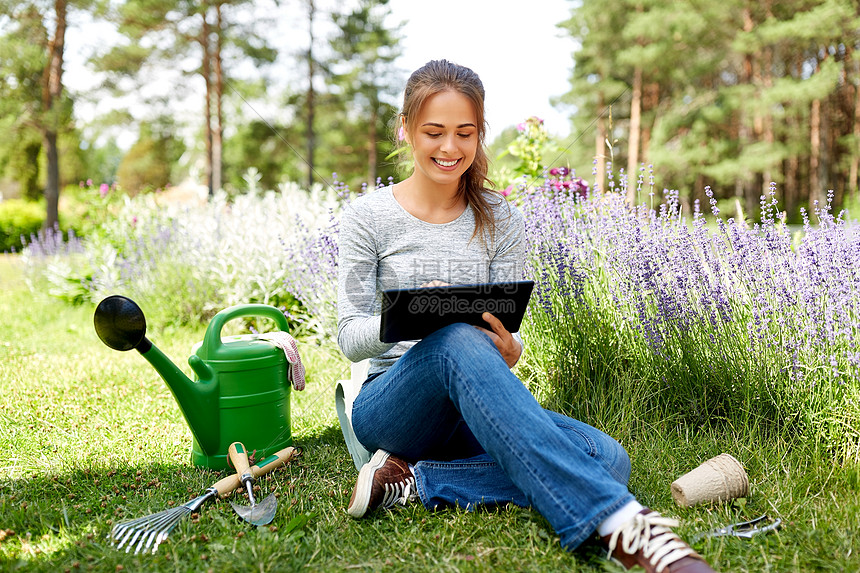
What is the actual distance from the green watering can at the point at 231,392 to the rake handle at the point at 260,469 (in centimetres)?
8

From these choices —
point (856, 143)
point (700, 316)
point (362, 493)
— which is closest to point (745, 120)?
point (856, 143)

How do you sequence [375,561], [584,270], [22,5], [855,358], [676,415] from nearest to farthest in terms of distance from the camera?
1. [375,561]
2. [855,358]
3. [676,415]
4. [584,270]
5. [22,5]

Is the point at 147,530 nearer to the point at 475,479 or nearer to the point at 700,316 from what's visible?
the point at 475,479

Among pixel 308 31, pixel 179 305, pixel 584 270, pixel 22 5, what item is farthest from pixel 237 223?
pixel 308 31

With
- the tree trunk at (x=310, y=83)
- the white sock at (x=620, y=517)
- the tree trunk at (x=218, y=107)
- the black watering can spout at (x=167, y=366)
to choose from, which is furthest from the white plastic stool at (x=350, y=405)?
the tree trunk at (x=310, y=83)

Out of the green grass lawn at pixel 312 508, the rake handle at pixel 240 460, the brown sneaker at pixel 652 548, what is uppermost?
the brown sneaker at pixel 652 548

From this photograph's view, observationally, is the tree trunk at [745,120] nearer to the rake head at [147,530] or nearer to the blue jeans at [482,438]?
the blue jeans at [482,438]

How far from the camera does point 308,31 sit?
16891mm

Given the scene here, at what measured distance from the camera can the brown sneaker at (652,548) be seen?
135cm

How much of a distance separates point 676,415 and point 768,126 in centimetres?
1699

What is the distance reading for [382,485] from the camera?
1.77 meters

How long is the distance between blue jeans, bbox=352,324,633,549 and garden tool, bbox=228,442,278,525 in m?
0.33

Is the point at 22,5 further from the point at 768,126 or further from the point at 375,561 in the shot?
the point at 768,126

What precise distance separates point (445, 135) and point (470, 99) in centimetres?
14
